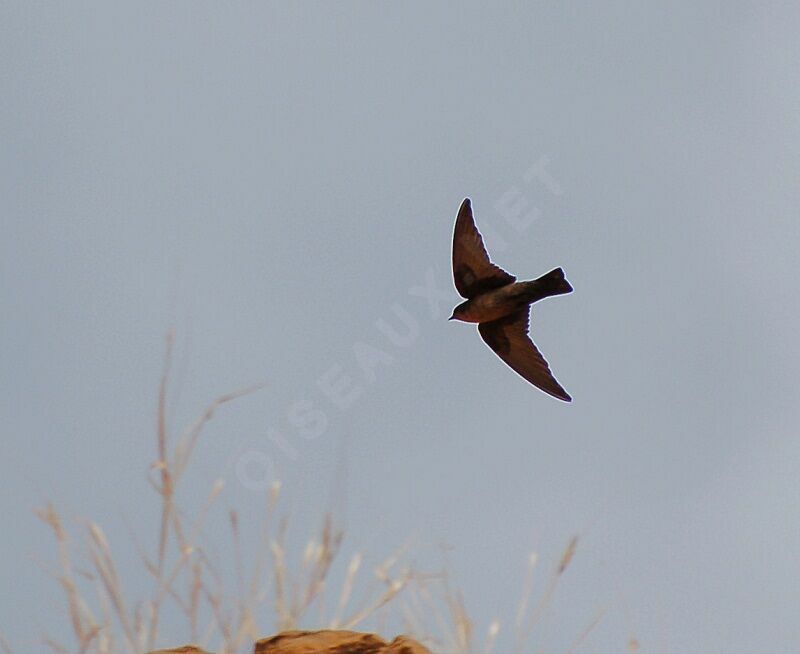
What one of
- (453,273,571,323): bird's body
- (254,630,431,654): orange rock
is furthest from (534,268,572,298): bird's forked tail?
(254,630,431,654): orange rock

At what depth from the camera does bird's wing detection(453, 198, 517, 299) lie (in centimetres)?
480

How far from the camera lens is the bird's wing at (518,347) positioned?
4.74m

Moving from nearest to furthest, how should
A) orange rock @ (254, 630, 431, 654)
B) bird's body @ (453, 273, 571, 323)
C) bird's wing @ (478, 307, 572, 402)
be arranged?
orange rock @ (254, 630, 431, 654), bird's body @ (453, 273, 571, 323), bird's wing @ (478, 307, 572, 402)

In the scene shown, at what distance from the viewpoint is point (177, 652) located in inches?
185

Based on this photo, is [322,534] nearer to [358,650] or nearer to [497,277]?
[358,650]

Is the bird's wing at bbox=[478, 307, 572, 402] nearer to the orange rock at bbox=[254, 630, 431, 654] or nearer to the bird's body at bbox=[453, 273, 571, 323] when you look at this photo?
the bird's body at bbox=[453, 273, 571, 323]

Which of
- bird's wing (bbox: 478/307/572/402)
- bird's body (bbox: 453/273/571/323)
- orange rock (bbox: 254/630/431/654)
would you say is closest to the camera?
orange rock (bbox: 254/630/431/654)

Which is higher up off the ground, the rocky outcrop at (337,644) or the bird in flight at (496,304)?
the bird in flight at (496,304)

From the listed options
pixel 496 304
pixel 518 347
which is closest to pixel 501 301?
pixel 496 304

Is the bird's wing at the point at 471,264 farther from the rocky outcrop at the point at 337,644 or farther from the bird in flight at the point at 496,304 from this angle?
the rocky outcrop at the point at 337,644

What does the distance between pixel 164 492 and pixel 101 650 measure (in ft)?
2.26

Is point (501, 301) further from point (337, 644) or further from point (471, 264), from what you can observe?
point (337, 644)

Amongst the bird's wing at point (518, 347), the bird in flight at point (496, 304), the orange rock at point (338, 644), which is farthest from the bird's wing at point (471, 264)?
the orange rock at point (338, 644)

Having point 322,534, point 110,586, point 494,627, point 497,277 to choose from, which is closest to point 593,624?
point 494,627
